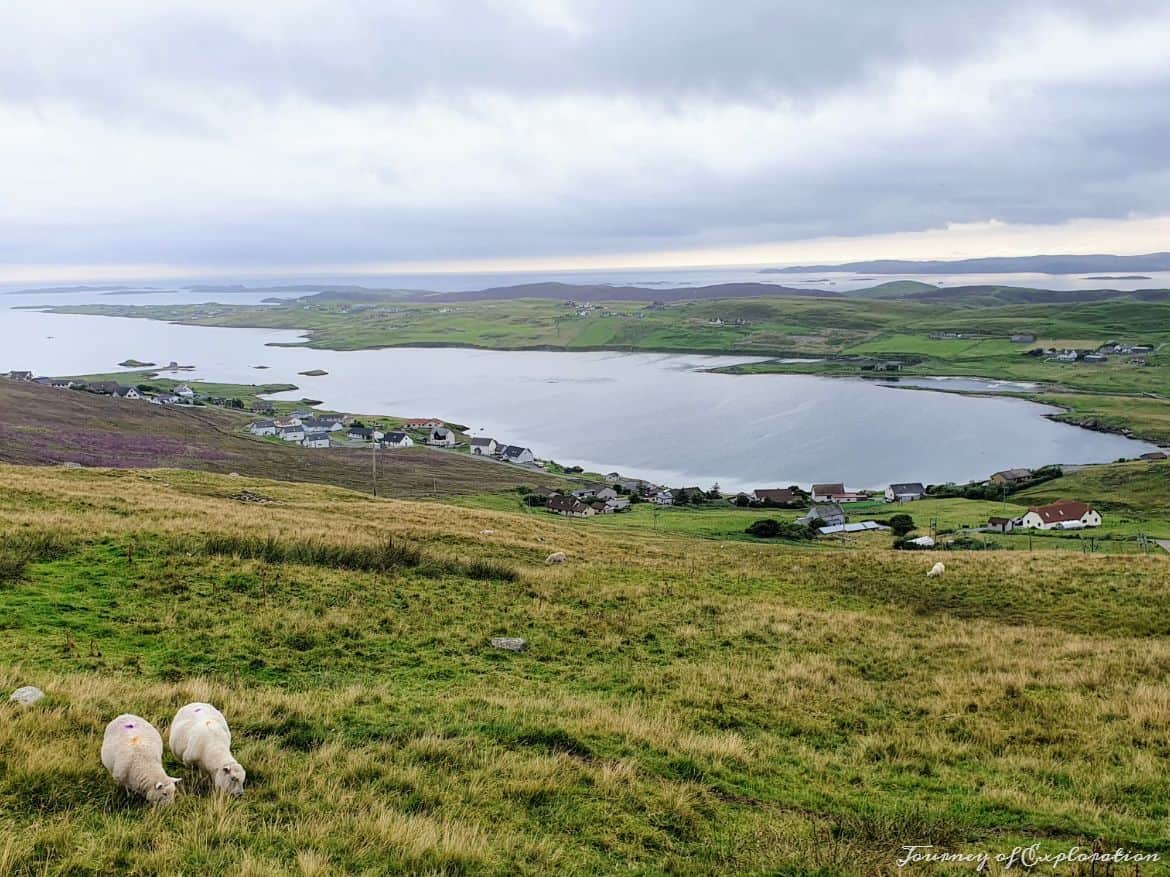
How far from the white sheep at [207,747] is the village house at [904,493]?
71.6m

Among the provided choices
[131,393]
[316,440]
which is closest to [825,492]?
[316,440]

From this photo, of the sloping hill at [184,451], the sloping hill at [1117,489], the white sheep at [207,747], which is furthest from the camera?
the sloping hill at [1117,489]

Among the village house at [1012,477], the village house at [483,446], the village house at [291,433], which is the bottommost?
the village house at [1012,477]

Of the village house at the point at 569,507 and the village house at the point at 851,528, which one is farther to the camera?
the village house at the point at 569,507

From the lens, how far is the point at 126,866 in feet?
16.7

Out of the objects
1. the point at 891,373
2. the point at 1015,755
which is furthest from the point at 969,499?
the point at 891,373

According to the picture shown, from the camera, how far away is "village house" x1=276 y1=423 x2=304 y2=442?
297 feet

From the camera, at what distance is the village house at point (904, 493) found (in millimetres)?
70525

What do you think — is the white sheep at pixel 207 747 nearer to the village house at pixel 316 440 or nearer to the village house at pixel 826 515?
the village house at pixel 826 515

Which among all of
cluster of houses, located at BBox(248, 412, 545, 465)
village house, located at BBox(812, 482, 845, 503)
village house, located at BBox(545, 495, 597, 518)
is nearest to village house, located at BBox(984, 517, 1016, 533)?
village house, located at BBox(812, 482, 845, 503)

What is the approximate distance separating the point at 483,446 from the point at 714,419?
40047 millimetres

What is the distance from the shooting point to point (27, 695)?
779 centimetres

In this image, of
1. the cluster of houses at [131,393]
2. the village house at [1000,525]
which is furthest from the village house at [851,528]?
the cluster of houses at [131,393]

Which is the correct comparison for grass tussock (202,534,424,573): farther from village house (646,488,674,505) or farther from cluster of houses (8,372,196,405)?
cluster of houses (8,372,196,405)
